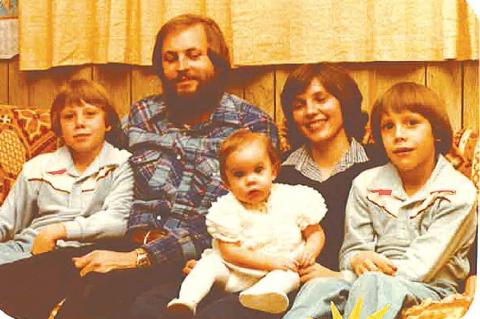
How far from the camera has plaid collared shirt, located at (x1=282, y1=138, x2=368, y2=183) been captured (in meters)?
1.79

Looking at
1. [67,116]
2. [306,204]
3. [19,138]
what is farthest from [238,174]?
[19,138]

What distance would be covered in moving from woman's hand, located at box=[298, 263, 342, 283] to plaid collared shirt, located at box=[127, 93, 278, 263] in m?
0.23

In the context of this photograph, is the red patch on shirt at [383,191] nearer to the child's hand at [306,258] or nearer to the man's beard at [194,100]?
the child's hand at [306,258]

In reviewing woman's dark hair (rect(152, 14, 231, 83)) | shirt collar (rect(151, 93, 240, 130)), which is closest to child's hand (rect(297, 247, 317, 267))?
shirt collar (rect(151, 93, 240, 130))

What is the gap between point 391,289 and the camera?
1.65 metres

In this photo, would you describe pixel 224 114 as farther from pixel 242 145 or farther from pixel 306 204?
pixel 306 204

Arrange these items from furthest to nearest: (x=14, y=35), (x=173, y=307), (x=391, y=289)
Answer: (x=14, y=35) < (x=173, y=307) < (x=391, y=289)

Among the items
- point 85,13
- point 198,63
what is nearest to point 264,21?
point 198,63

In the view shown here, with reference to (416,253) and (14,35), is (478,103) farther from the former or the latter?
(14,35)

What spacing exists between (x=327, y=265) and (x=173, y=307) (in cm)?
34

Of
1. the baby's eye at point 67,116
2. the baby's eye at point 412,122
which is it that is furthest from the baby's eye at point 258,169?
the baby's eye at point 67,116

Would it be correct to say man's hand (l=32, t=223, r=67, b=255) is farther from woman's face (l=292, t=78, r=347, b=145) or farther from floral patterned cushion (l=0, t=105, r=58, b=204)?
woman's face (l=292, t=78, r=347, b=145)

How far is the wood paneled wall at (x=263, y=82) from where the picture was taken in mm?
1730

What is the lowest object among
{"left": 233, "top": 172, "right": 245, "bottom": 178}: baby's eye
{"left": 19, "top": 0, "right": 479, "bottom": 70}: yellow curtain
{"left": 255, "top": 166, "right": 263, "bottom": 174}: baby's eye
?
{"left": 233, "top": 172, "right": 245, "bottom": 178}: baby's eye
